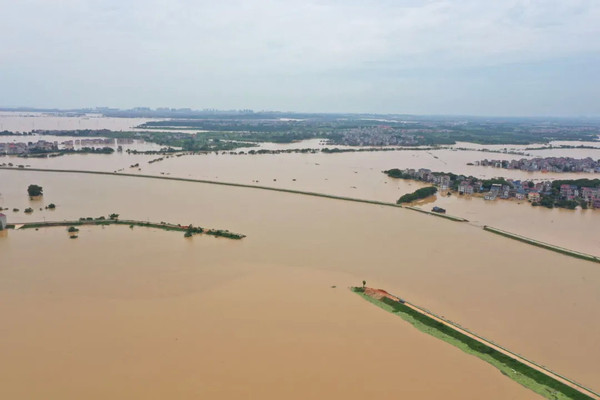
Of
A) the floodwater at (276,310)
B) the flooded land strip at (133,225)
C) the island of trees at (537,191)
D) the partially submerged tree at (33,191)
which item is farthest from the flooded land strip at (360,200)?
the flooded land strip at (133,225)

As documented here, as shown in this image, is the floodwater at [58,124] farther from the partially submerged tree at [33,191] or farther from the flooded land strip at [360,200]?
the partially submerged tree at [33,191]

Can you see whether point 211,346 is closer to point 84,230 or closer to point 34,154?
point 84,230

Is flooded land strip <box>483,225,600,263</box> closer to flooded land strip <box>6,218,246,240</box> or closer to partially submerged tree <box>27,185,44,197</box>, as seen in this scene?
flooded land strip <box>6,218,246,240</box>

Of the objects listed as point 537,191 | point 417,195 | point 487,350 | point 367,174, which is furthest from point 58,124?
point 487,350

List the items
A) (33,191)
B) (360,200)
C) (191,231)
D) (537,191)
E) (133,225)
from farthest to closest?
(537,191), (360,200), (33,191), (133,225), (191,231)

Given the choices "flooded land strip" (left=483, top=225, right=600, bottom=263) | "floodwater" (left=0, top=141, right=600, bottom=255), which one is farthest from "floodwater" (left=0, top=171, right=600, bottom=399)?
"floodwater" (left=0, top=141, right=600, bottom=255)

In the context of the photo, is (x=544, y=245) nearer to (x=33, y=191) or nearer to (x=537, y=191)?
(x=537, y=191)
